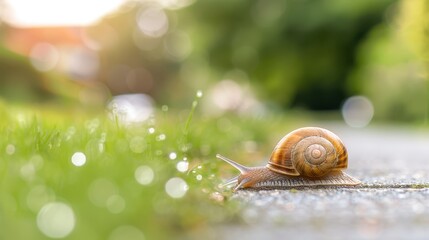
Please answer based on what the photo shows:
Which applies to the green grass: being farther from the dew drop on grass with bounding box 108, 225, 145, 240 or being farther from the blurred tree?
the blurred tree

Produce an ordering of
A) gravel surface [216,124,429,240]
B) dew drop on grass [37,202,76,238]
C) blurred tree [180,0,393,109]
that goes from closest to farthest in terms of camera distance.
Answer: dew drop on grass [37,202,76,238] → gravel surface [216,124,429,240] → blurred tree [180,0,393,109]

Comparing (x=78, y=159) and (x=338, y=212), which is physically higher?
(x=78, y=159)

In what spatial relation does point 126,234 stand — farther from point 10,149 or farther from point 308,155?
point 308,155

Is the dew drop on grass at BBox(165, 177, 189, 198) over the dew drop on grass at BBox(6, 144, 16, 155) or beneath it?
beneath

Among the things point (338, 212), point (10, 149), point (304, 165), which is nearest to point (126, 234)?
point (338, 212)

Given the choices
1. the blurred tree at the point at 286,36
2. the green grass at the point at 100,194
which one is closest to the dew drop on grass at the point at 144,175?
the green grass at the point at 100,194

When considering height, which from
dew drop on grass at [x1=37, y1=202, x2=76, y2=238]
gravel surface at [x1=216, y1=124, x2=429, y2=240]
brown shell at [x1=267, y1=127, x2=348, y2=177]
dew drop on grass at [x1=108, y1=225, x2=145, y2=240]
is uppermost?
brown shell at [x1=267, y1=127, x2=348, y2=177]

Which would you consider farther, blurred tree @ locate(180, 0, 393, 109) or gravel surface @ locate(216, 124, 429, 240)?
blurred tree @ locate(180, 0, 393, 109)

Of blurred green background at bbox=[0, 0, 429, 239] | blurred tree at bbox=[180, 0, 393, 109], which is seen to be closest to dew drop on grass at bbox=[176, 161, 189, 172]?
blurred green background at bbox=[0, 0, 429, 239]
